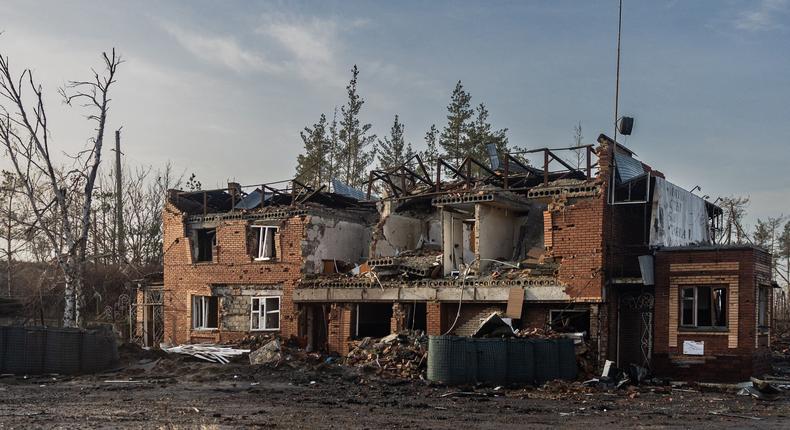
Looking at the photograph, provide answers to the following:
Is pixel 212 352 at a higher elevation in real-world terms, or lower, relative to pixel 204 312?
lower

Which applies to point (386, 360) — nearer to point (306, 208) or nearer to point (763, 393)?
point (306, 208)

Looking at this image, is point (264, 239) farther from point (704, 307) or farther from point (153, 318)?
point (704, 307)

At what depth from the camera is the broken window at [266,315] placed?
28.4 m

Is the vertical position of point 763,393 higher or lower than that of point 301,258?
lower

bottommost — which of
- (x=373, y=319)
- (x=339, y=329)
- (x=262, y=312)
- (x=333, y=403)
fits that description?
(x=333, y=403)

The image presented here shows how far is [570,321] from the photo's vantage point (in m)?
23.0

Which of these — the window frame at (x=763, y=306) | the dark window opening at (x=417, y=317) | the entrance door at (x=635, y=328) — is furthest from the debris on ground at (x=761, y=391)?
the dark window opening at (x=417, y=317)

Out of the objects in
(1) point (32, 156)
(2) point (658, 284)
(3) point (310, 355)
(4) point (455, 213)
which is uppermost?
(1) point (32, 156)

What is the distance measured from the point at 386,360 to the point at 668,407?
8.25 m

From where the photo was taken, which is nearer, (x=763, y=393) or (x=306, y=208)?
(x=763, y=393)

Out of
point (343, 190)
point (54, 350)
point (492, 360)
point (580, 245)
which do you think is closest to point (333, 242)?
point (343, 190)

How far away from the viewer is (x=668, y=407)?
1625 centimetres

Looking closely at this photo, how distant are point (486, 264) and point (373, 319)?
5632 millimetres

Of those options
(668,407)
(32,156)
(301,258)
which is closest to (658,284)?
(668,407)
